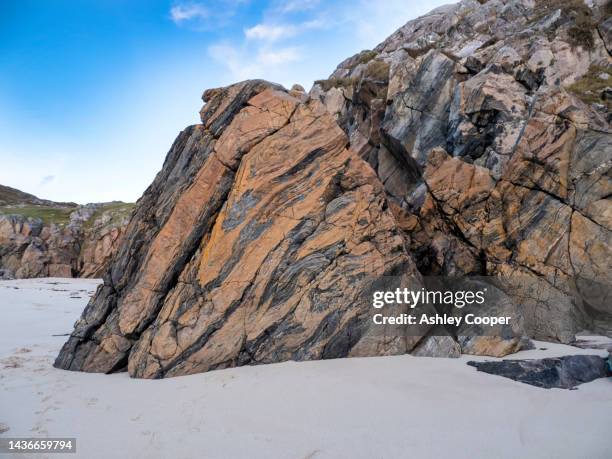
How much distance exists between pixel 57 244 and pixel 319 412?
4421 cm

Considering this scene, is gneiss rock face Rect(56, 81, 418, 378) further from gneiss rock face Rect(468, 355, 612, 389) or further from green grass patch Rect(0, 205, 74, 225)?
green grass patch Rect(0, 205, 74, 225)

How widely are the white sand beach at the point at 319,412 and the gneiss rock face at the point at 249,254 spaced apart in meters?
0.63

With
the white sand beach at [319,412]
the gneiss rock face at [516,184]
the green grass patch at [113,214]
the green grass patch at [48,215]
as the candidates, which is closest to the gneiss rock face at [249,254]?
the white sand beach at [319,412]

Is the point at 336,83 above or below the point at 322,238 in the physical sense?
above

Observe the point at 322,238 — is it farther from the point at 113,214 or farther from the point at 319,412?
the point at 113,214

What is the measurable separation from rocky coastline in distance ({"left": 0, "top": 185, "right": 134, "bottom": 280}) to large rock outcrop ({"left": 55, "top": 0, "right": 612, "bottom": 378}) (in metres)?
30.8

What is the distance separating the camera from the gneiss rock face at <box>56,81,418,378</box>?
905cm

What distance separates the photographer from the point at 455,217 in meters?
13.0

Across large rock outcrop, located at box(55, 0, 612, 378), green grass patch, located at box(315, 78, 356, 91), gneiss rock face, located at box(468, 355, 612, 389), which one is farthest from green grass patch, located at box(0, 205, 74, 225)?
gneiss rock face, located at box(468, 355, 612, 389)

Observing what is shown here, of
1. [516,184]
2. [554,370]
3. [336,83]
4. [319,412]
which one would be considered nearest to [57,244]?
[336,83]

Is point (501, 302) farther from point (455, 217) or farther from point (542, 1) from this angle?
point (542, 1)

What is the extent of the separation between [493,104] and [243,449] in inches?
611

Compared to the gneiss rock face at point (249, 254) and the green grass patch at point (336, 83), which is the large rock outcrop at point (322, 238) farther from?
the green grass patch at point (336, 83)

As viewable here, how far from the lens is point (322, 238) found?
990 centimetres
